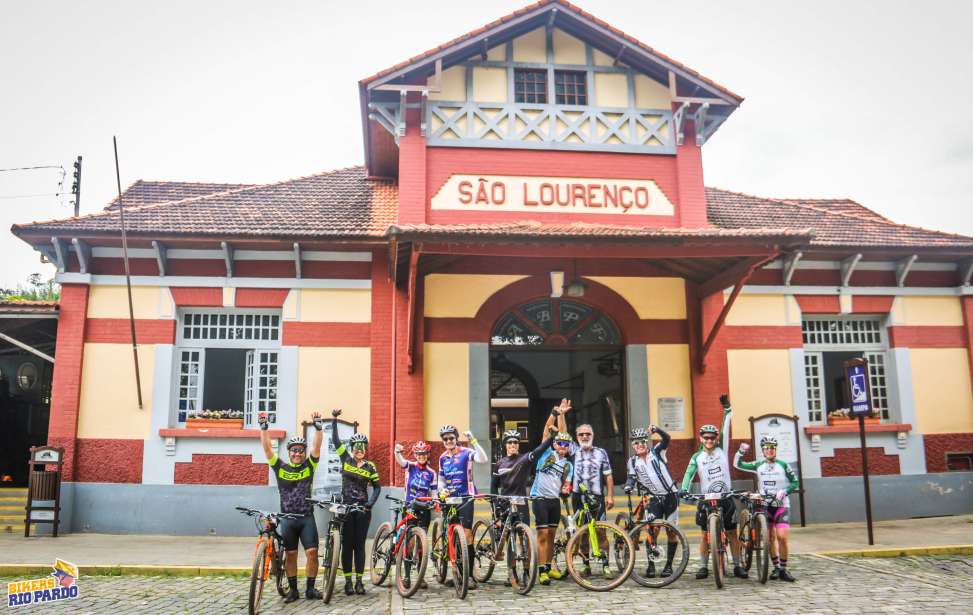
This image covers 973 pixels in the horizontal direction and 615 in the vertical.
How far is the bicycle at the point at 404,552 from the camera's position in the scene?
8023mm

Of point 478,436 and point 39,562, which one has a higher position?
point 478,436

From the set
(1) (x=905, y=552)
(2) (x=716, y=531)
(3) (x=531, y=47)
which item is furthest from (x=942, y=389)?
(3) (x=531, y=47)

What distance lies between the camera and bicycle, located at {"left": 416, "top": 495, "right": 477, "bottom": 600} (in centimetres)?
786

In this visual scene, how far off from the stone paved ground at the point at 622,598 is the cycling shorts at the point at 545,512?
2.14ft

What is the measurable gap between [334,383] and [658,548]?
6.25m

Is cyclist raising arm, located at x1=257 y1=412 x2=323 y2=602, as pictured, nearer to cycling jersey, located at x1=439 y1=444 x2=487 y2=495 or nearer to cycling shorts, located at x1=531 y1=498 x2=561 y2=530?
cycling jersey, located at x1=439 y1=444 x2=487 y2=495

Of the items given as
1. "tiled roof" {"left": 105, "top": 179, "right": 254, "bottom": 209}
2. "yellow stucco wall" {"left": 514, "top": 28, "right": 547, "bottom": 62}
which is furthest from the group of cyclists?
"tiled roof" {"left": 105, "top": 179, "right": 254, "bottom": 209}

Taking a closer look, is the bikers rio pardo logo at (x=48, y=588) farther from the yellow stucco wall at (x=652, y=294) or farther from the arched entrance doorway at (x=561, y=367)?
the yellow stucco wall at (x=652, y=294)

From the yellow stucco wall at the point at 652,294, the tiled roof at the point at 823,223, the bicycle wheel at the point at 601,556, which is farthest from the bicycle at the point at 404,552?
the tiled roof at the point at 823,223

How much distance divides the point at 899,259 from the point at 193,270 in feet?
41.6

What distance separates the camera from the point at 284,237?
1225 cm

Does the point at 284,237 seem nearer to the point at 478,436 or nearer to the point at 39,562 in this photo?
the point at 478,436

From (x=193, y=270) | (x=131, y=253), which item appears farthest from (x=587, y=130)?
(x=131, y=253)

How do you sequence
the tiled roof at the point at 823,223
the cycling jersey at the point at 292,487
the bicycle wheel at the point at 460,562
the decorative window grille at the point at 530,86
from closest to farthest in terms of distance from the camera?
the bicycle wheel at the point at 460,562 → the cycling jersey at the point at 292,487 → the decorative window grille at the point at 530,86 → the tiled roof at the point at 823,223
